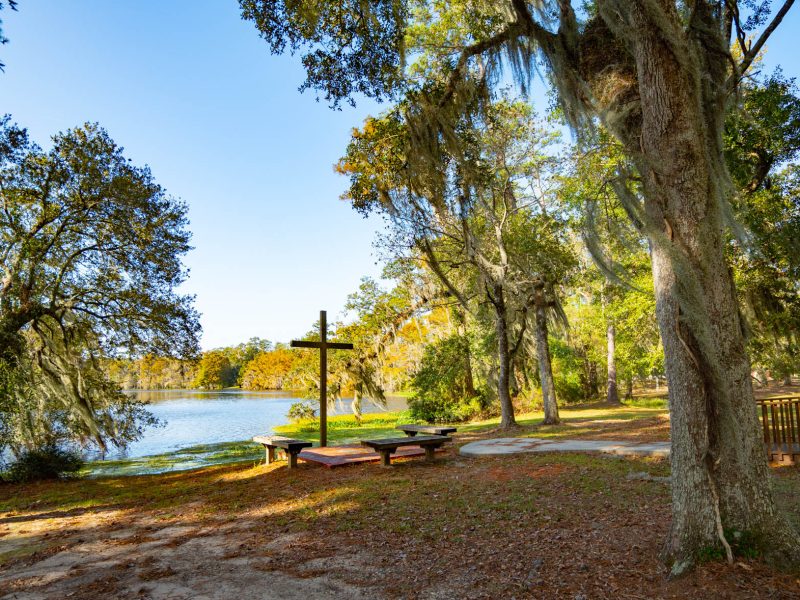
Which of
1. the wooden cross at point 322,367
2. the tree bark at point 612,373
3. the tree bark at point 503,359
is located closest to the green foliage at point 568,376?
the tree bark at point 612,373

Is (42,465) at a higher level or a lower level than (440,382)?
lower

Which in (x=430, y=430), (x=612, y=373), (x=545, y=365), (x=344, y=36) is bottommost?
(x=430, y=430)

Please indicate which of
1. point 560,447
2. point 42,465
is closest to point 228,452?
point 42,465

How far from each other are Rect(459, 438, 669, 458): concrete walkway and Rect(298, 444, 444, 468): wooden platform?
0.97m

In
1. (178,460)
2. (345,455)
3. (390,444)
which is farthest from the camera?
(178,460)

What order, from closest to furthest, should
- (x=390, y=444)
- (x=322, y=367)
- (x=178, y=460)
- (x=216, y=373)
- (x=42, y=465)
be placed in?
(x=390, y=444), (x=42, y=465), (x=322, y=367), (x=178, y=460), (x=216, y=373)

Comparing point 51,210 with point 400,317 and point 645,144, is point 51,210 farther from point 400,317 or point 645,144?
point 645,144

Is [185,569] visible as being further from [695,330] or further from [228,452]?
[228,452]

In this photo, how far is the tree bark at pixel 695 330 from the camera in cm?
326

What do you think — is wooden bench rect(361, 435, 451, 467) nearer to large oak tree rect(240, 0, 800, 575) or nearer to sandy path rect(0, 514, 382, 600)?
sandy path rect(0, 514, 382, 600)

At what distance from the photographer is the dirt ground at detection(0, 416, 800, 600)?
3.41 metres

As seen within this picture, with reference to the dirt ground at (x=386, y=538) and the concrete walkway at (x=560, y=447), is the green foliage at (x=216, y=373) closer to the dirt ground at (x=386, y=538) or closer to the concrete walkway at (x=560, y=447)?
the concrete walkway at (x=560, y=447)

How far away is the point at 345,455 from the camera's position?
Answer: 887 centimetres

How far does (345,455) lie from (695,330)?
6783 millimetres
